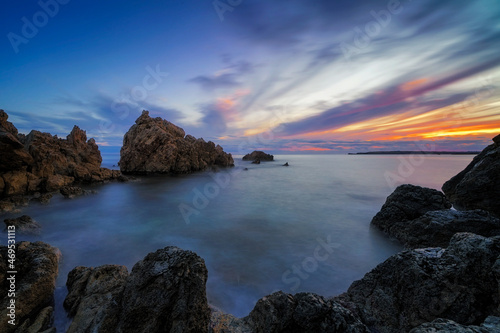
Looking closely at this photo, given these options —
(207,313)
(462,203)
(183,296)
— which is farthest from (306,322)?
(462,203)

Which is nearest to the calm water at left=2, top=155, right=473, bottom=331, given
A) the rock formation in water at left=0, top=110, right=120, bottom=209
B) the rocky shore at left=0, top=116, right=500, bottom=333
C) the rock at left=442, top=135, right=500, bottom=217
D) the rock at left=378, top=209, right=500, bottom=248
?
the rocky shore at left=0, top=116, right=500, bottom=333

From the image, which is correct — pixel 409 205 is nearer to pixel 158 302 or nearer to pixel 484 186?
pixel 484 186

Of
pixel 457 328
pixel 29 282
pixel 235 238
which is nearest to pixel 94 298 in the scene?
pixel 29 282

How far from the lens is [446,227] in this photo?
19.0 ft

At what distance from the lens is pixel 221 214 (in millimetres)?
11969

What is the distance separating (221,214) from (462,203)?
12.0 metres

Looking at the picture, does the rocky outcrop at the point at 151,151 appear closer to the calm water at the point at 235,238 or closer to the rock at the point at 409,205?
the calm water at the point at 235,238

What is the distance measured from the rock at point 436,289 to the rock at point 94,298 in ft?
13.2

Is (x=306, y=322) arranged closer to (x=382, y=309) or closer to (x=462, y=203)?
(x=382, y=309)

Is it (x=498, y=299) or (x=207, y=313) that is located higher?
(x=498, y=299)

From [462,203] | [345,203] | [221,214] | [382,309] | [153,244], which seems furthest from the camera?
[345,203]

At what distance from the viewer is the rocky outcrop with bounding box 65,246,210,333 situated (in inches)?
117

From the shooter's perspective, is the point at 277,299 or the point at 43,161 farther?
the point at 43,161

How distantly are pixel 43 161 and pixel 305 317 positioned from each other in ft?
66.0
